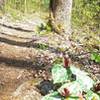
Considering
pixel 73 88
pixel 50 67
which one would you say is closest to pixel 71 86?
pixel 73 88

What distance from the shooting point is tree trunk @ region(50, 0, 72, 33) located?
10.3 m

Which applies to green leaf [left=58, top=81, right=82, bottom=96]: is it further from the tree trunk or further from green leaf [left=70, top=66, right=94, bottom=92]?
the tree trunk

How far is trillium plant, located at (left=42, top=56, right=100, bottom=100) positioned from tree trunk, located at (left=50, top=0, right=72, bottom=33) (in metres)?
6.13

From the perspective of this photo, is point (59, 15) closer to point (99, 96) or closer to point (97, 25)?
point (97, 25)

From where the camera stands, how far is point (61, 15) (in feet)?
34.0

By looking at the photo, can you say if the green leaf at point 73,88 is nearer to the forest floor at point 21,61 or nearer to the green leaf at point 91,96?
the green leaf at point 91,96

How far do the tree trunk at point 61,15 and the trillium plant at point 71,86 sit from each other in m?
6.13

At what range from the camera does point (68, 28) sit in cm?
1038

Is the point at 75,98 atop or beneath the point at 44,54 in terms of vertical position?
atop

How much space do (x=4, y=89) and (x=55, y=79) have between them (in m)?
1.48

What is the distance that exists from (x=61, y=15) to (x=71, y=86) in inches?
260

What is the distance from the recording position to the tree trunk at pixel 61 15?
10.3m

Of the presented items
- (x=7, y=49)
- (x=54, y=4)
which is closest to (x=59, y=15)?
(x=54, y=4)

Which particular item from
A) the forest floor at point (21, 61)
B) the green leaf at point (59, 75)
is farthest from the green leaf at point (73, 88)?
the forest floor at point (21, 61)
